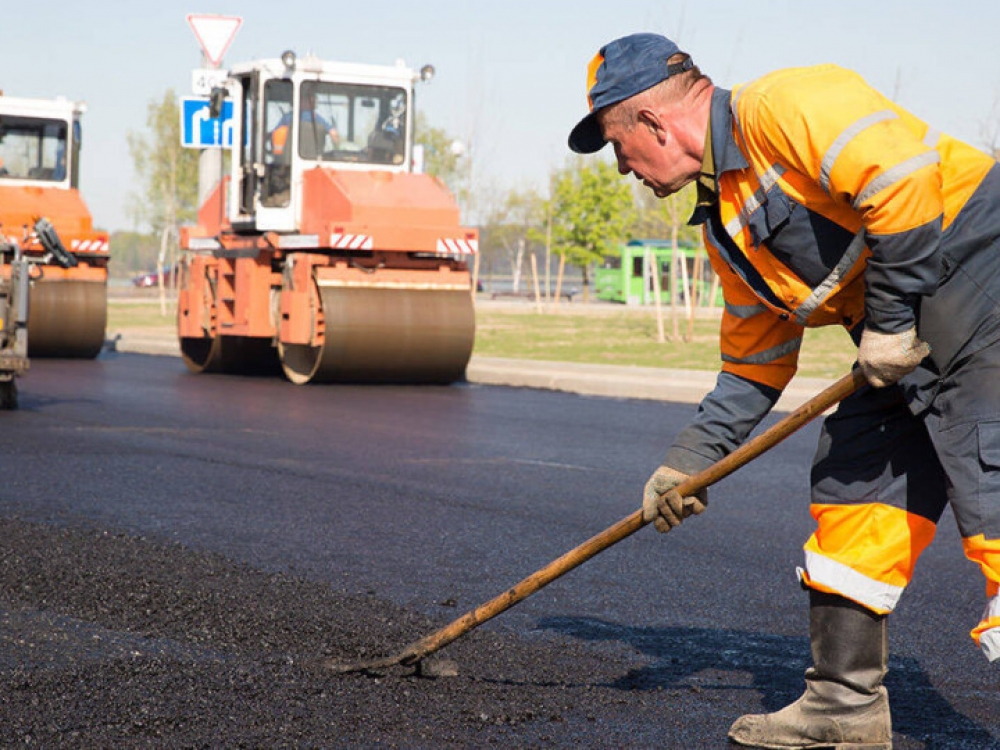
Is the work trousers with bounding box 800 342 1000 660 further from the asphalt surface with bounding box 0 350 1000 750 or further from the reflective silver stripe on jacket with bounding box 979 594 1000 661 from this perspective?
the asphalt surface with bounding box 0 350 1000 750

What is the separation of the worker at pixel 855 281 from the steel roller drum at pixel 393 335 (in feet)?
33.5

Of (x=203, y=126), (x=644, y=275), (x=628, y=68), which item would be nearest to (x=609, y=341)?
(x=203, y=126)

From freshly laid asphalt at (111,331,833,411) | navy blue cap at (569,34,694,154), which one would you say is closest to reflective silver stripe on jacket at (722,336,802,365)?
navy blue cap at (569,34,694,154)

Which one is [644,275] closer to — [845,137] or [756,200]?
[756,200]

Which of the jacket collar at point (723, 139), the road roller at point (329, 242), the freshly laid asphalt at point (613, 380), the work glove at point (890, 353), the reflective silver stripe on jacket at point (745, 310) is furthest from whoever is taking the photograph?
the road roller at point (329, 242)

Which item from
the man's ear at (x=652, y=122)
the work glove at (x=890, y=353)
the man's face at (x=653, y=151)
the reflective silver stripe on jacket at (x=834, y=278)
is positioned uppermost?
the man's ear at (x=652, y=122)

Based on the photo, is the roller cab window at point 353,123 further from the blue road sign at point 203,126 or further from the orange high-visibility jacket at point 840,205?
the orange high-visibility jacket at point 840,205

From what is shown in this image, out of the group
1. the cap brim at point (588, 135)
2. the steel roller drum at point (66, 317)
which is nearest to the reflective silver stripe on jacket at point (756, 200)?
the cap brim at point (588, 135)

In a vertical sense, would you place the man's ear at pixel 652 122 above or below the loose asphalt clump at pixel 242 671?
above

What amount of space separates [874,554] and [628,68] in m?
1.19

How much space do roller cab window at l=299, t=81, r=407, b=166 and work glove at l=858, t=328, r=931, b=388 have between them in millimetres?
12336

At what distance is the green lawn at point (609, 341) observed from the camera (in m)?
17.5

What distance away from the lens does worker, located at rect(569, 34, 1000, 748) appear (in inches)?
113

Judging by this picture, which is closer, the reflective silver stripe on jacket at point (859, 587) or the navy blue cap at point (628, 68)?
the navy blue cap at point (628, 68)
